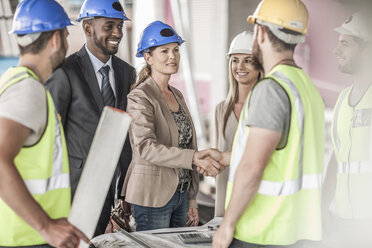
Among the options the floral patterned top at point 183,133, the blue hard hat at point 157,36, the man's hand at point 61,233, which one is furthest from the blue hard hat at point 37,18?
the floral patterned top at point 183,133

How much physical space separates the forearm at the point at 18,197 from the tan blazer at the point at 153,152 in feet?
3.46

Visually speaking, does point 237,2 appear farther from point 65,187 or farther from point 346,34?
point 65,187

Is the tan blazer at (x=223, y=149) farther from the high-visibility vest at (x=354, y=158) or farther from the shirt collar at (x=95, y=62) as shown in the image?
the shirt collar at (x=95, y=62)

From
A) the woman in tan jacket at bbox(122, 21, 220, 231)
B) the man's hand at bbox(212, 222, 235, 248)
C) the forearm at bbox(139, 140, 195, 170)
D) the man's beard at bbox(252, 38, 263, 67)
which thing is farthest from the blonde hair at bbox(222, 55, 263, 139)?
the man's hand at bbox(212, 222, 235, 248)

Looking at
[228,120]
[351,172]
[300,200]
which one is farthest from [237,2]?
[300,200]

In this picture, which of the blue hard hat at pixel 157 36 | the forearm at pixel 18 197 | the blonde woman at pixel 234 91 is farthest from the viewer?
the blonde woman at pixel 234 91

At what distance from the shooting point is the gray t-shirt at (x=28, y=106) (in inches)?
54.9

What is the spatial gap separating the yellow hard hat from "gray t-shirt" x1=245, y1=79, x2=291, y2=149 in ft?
0.75

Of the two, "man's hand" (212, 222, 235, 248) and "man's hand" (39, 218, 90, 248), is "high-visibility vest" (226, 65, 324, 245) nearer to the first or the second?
"man's hand" (212, 222, 235, 248)

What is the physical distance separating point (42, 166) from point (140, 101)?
108 cm

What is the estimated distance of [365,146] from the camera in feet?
7.75

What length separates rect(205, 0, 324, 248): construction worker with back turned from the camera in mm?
1535

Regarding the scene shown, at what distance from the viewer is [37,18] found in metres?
1.56

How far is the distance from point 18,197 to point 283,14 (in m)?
1.09
